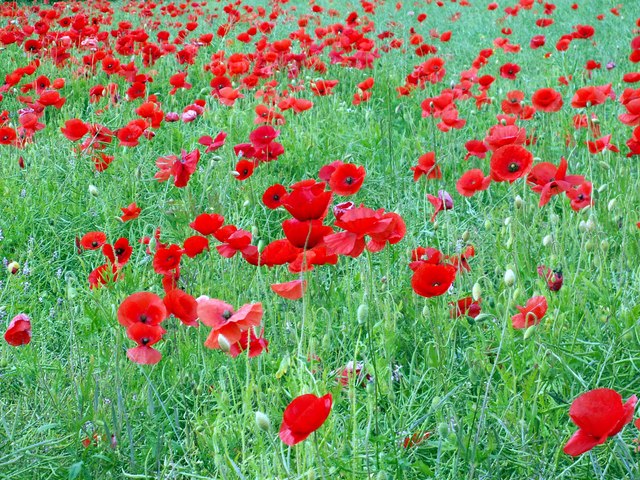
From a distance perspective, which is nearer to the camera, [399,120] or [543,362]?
[543,362]

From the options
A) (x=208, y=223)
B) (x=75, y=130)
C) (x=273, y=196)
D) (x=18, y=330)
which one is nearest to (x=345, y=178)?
(x=273, y=196)

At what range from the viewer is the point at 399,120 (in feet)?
14.0

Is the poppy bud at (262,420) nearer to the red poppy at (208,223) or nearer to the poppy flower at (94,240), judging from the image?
the red poppy at (208,223)

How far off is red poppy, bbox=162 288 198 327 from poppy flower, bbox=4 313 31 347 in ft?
0.96

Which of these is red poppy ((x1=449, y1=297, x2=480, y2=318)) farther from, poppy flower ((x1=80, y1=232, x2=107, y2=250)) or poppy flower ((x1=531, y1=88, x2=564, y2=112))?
poppy flower ((x1=531, y1=88, x2=564, y2=112))

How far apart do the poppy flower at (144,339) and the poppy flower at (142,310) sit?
19 millimetres

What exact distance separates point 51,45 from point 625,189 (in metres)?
4.40

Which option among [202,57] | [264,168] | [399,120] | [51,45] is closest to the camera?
[264,168]

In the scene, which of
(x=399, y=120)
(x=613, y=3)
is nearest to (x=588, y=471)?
(x=399, y=120)

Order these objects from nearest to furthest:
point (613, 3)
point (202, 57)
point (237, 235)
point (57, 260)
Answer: point (237, 235), point (57, 260), point (202, 57), point (613, 3)

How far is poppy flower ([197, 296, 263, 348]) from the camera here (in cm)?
151

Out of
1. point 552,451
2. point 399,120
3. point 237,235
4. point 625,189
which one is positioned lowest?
point 399,120

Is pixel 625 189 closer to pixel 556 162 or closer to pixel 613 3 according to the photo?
pixel 556 162

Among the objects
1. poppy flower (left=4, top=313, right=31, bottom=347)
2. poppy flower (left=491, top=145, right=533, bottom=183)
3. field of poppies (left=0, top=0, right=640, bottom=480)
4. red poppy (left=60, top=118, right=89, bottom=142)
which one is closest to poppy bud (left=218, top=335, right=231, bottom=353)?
field of poppies (left=0, top=0, right=640, bottom=480)
